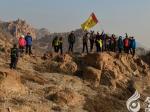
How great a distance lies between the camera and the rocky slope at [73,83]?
2174cm

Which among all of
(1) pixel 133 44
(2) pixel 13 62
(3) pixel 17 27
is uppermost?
(3) pixel 17 27

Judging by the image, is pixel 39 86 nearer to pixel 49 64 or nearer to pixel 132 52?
pixel 49 64

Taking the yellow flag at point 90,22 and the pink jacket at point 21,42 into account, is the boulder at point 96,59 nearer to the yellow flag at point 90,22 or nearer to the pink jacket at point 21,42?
the pink jacket at point 21,42

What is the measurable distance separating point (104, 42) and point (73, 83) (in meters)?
7.40

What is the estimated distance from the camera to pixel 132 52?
33.4 meters

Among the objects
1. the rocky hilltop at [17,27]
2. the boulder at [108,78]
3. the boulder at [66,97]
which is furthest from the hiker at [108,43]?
the rocky hilltop at [17,27]

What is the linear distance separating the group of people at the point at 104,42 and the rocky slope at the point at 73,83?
33.6 inches

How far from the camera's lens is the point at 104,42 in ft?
108

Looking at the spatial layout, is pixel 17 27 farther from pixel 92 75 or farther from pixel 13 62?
pixel 13 62

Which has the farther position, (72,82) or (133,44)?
(133,44)

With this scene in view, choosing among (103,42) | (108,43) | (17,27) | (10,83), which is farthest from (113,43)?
(17,27)

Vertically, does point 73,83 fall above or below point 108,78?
below

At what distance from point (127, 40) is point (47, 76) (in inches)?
344

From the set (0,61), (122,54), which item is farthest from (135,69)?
(0,61)
